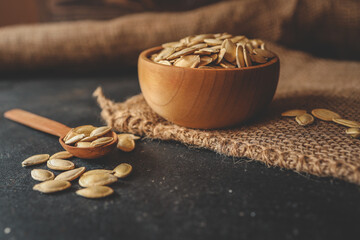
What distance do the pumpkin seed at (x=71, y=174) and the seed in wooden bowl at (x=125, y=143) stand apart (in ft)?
0.35

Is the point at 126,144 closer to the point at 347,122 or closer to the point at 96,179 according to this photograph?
the point at 96,179

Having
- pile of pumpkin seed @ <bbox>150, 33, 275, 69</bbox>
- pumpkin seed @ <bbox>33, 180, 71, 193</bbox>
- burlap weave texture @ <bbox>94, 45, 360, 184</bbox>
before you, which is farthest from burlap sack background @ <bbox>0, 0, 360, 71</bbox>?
pumpkin seed @ <bbox>33, 180, 71, 193</bbox>

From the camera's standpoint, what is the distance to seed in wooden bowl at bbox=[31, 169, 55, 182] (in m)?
0.54

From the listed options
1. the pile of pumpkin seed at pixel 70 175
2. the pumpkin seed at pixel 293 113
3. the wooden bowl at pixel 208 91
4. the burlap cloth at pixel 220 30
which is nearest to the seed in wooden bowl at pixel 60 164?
the pile of pumpkin seed at pixel 70 175

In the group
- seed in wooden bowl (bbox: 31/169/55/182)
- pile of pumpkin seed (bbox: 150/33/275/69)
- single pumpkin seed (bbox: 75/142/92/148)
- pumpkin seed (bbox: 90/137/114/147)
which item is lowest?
seed in wooden bowl (bbox: 31/169/55/182)

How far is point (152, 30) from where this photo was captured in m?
1.19

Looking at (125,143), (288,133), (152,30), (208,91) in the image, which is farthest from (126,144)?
(152,30)

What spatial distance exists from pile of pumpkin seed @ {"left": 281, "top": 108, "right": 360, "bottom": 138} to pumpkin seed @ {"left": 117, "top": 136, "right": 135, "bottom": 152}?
369 millimetres

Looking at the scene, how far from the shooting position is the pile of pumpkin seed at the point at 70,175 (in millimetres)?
501

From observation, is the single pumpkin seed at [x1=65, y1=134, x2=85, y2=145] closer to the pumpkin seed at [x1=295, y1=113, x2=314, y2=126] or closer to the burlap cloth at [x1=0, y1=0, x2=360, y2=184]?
the pumpkin seed at [x1=295, y1=113, x2=314, y2=126]

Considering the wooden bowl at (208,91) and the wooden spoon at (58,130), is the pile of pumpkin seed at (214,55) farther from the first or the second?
the wooden spoon at (58,130)

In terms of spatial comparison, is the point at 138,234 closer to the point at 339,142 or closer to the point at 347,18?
the point at 339,142

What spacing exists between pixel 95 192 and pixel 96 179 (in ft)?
0.10

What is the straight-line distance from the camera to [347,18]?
3.87 feet
